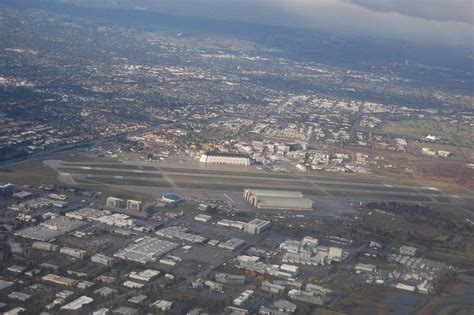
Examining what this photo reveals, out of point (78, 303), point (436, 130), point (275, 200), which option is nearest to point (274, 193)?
point (275, 200)

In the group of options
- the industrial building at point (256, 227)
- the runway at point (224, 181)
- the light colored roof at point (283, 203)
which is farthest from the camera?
the runway at point (224, 181)

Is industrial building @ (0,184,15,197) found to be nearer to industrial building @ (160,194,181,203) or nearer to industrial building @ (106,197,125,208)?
industrial building @ (106,197,125,208)

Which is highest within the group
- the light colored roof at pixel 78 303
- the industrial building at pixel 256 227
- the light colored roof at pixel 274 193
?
the light colored roof at pixel 274 193

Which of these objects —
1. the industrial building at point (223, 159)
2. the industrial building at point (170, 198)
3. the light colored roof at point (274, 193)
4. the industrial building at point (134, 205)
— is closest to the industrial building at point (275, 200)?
the light colored roof at point (274, 193)

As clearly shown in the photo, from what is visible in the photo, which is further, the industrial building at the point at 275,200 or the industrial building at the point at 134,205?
the industrial building at the point at 275,200

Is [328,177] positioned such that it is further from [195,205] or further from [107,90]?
[107,90]

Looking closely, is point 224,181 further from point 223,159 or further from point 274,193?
point 223,159

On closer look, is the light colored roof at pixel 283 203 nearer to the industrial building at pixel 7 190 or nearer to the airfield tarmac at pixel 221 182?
Answer: the airfield tarmac at pixel 221 182
